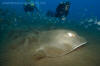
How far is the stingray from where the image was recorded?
424 cm

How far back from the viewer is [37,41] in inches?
213

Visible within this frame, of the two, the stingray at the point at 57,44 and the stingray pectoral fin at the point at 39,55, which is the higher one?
the stingray at the point at 57,44

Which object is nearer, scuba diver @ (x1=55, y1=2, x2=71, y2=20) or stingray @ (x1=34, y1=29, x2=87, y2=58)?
stingray @ (x1=34, y1=29, x2=87, y2=58)

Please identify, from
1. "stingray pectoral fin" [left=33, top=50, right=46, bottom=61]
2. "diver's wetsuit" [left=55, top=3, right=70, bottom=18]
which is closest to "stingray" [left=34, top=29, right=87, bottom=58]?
"stingray pectoral fin" [left=33, top=50, right=46, bottom=61]

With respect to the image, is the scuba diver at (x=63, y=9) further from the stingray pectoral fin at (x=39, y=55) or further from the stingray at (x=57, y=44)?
the stingray pectoral fin at (x=39, y=55)

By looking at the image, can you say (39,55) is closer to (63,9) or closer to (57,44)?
(57,44)

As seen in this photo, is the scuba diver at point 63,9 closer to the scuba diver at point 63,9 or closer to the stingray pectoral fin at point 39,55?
the scuba diver at point 63,9

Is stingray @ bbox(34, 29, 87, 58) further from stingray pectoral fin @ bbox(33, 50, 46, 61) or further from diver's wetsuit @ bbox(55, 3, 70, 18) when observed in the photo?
diver's wetsuit @ bbox(55, 3, 70, 18)

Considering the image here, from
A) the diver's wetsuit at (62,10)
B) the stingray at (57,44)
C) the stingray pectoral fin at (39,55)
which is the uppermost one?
the diver's wetsuit at (62,10)

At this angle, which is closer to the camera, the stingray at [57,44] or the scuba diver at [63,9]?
the stingray at [57,44]

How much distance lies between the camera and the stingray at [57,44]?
4238mm

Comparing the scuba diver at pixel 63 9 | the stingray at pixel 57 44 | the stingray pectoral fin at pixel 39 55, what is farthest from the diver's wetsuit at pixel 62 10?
the stingray pectoral fin at pixel 39 55

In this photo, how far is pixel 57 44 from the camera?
15.2 feet

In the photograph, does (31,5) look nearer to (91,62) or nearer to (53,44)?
(53,44)
